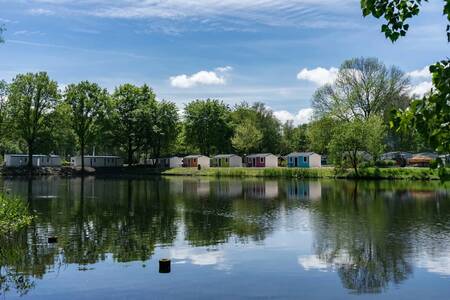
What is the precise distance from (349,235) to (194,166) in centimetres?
7597

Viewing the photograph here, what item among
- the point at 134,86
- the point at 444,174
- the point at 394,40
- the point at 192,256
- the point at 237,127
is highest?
the point at 134,86

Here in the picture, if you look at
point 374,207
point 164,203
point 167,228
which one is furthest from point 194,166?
point 167,228

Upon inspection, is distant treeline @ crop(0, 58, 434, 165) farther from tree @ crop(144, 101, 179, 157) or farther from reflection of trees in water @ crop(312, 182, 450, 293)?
reflection of trees in water @ crop(312, 182, 450, 293)

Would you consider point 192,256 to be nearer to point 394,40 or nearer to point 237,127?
point 394,40

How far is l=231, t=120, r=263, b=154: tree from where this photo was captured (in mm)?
97312

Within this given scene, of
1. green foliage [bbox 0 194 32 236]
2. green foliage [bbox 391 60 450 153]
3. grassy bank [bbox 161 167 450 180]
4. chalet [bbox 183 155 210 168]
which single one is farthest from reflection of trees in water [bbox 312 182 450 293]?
chalet [bbox 183 155 210 168]

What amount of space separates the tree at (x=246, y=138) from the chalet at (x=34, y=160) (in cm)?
3733

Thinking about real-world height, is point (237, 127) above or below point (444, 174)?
above

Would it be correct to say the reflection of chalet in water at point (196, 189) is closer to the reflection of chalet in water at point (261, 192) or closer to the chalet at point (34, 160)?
the reflection of chalet in water at point (261, 192)

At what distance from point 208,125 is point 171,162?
11.4 m

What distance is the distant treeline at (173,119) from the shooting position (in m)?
79.0

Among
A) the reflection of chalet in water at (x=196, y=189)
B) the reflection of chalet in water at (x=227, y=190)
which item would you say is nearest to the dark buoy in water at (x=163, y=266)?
the reflection of chalet in water at (x=227, y=190)

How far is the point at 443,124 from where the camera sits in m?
4.86

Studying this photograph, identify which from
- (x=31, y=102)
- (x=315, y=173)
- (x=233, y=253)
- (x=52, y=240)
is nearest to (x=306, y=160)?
(x=315, y=173)
